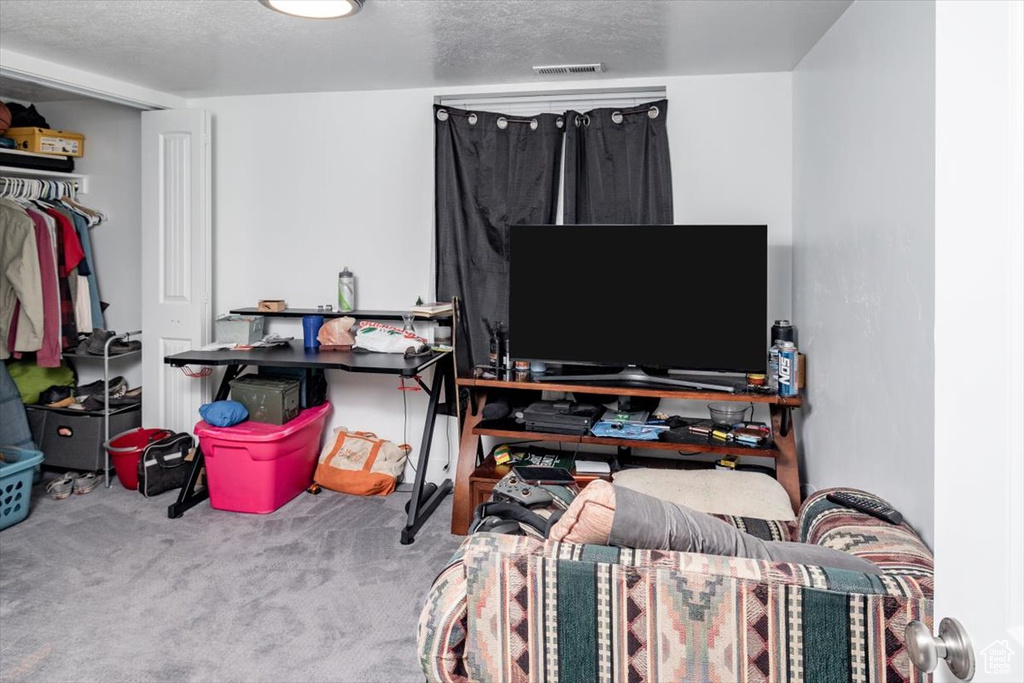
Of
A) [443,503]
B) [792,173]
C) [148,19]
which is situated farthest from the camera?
[443,503]

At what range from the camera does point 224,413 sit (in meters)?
3.49

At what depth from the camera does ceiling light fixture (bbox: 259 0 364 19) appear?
248cm

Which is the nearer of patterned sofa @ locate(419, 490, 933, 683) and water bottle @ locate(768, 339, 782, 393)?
patterned sofa @ locate(419, 490, 933, 683)

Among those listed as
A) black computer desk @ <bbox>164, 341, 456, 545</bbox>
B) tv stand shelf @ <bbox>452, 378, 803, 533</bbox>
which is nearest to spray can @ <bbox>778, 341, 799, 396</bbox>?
→ tv stand shelf @ <bbox>452, 378, 803, 533</bbox>

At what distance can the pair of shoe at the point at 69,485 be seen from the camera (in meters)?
3.72

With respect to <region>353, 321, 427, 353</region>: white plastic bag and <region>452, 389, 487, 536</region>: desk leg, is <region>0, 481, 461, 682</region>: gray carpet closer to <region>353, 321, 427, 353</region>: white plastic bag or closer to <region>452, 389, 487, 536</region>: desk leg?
<region>452, 389, 487, 536</region>: desk leg

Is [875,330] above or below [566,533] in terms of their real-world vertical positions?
above

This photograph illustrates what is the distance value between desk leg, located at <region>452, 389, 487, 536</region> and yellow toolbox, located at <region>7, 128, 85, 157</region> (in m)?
3.17

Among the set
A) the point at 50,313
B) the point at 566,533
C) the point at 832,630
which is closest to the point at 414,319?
the point at 50,313

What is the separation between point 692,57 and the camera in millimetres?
3215

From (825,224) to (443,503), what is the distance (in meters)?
2.33

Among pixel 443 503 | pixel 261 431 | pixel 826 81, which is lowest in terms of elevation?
pixel 443 503

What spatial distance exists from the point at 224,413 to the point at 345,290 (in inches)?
36.4

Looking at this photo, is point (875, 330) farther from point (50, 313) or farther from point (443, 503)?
point (50, 313)
